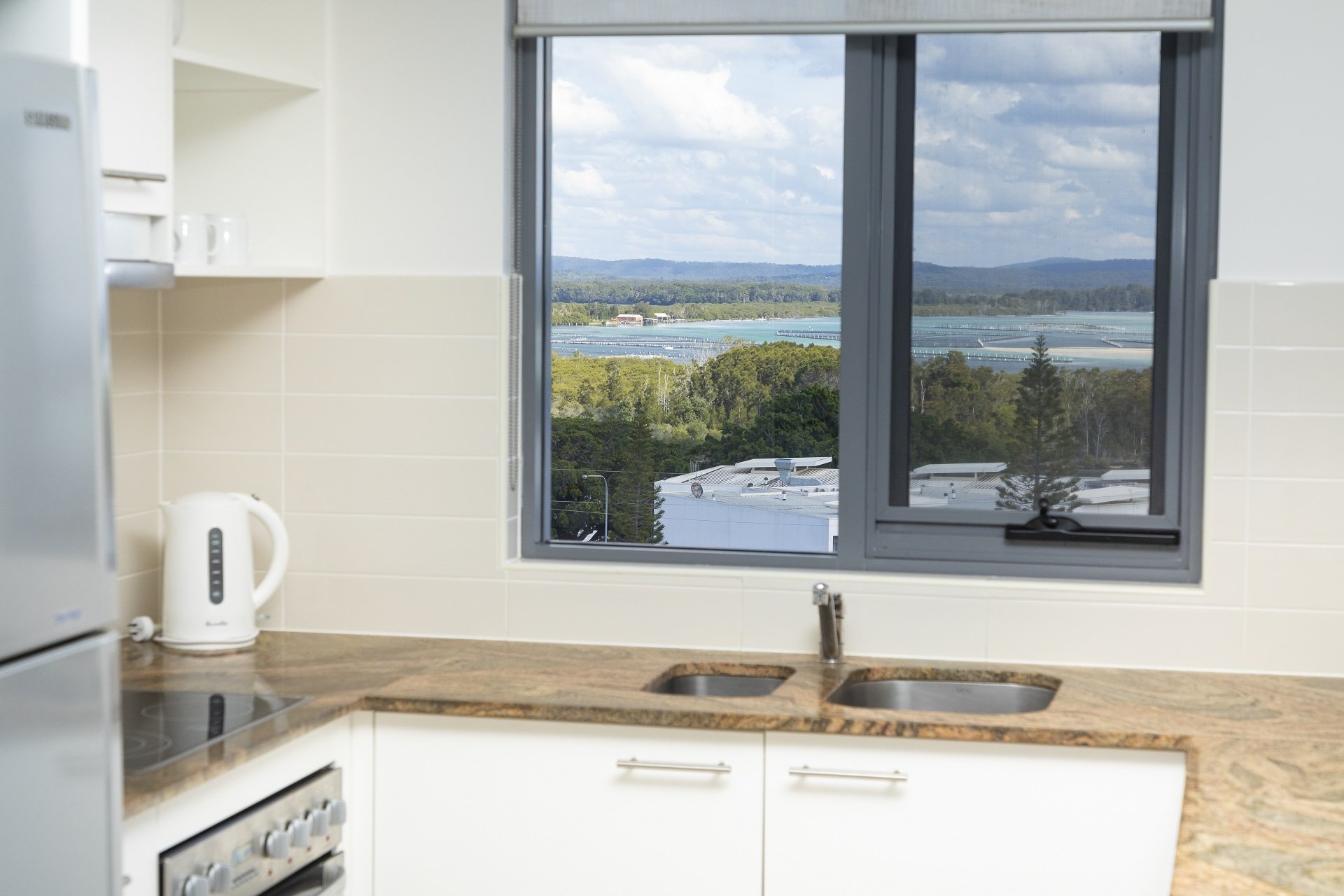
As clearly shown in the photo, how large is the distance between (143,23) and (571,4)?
872 millimetres

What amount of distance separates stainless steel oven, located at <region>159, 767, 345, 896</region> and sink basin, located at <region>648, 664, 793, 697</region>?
684 mm

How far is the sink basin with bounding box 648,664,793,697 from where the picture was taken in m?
2.62

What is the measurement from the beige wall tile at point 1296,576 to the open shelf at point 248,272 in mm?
1920

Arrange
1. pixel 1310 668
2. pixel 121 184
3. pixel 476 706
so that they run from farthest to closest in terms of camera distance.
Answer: pixel 1310 668 < pixel 476 706 < pixel 121 184

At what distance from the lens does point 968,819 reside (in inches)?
86.7

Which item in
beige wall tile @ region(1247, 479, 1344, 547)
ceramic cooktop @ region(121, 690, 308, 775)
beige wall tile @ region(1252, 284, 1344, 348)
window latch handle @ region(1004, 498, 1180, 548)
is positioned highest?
beige wall tile @ region(1252, 284, 1344, 348)

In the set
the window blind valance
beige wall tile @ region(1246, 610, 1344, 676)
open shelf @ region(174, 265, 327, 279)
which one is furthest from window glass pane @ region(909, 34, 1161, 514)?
open shelf @ region(174, 265, 327, 279)

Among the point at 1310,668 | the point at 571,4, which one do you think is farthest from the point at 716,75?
the point at 1310,668

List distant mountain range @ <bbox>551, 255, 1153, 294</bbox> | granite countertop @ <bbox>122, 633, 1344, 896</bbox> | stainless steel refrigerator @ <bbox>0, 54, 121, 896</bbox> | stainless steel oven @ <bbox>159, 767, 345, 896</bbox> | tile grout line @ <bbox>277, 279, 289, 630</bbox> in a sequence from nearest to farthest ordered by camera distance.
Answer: stainless steel refrigerator @ <bbox>0, 54, 121, 896</bbox> < granite countertop @ <bbox>122, 633, 1344, 896</bbox> < stainless steel oven @ <bbox>159, 767, 345, 896</bbox> < distant mountain range @ <bbox>551, 255, 1153, 294</bbox> < tile grout line @ <bbox>277, 279, 289, 630</bbox>

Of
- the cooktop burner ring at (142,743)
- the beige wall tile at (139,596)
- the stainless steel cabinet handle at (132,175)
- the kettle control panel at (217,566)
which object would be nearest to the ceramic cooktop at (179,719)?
the cooktop burner ring at (142,743)

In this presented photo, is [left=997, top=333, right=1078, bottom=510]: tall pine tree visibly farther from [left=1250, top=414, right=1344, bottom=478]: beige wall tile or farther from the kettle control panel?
the kettle control panel

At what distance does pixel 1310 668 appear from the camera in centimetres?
255

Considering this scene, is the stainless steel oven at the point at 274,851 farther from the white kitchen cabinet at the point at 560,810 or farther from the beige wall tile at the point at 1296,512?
the beige wall tile at the point at 1296,512

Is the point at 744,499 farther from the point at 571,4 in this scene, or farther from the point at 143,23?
the point at 143,23
